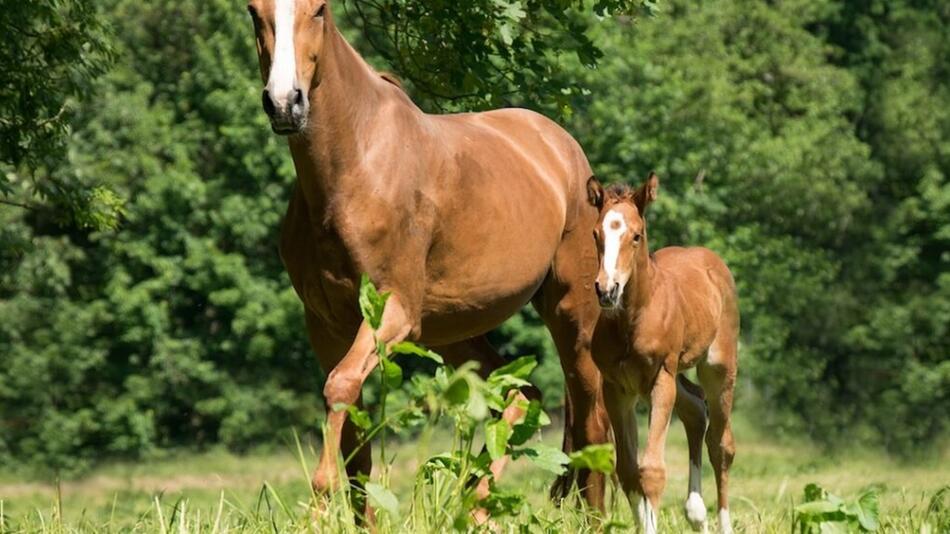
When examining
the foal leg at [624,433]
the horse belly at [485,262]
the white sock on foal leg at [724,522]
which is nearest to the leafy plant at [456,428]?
the horse belly at [485,262]

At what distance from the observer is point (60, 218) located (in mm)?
11820

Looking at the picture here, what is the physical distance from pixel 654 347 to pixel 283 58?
9.60 ft

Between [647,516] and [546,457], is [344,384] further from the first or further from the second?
[647,516]

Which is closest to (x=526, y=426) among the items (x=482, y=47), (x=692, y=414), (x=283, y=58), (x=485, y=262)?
(x=283, y=58)

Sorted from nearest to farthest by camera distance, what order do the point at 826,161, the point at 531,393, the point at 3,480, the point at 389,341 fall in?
the point at 389,341 → the point at 531,393 → the point at 3,480 → the point at 826,161

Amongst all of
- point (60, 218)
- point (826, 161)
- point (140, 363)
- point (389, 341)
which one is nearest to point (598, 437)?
point (389, 341)

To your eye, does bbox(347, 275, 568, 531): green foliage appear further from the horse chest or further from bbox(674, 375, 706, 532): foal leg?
bbox(674, 375, 706, 532): foal leg

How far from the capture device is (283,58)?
5598 mm

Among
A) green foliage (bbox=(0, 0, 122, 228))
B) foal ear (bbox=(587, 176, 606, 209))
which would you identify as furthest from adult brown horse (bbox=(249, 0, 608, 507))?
green foliage (bbox=(0, 0, 122, 228))

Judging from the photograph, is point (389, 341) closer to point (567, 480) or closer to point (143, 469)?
point (567, 480)

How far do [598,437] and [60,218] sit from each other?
17.1 feet

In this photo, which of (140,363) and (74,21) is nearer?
(74,21)

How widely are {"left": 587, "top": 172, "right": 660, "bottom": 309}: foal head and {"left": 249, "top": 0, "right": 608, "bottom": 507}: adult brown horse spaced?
0.24 metres

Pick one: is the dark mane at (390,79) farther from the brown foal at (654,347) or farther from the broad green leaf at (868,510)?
the broad green leaf at (868,510)
